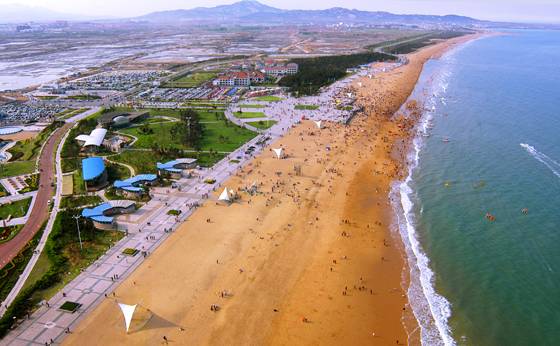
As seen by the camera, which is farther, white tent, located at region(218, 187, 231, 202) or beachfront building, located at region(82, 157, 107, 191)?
beachfront building, located at region(82, 157, 107, 191)

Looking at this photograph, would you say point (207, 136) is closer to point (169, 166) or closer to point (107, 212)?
point (169, 166)

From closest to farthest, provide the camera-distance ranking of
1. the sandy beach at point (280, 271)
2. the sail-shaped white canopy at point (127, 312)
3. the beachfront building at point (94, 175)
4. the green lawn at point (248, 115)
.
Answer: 1. the sail-shaped white canopy at point (127, 312)
2. the sandy beach at point (280, 271)
3. the beachfront building at point (94, 175)
4. the green lawn at point (248, 115)

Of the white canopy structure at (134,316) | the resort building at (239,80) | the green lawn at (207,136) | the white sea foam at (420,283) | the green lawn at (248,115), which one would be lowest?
the white sea foam at (420,283)

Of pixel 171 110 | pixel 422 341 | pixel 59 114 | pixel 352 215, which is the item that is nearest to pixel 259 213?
pixel 352 215

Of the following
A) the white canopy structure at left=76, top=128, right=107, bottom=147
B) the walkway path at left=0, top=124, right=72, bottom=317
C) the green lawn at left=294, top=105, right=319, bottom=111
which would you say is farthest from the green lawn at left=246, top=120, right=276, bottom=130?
the walkway path at left=0, top=124, right=72, bottom=317

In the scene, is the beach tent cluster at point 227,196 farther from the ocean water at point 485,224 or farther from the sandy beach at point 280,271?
the ocean water at point 485,224

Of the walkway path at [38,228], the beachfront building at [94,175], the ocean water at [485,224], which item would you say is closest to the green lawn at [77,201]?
the walkway path at [38,228]

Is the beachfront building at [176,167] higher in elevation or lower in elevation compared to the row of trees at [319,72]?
lower

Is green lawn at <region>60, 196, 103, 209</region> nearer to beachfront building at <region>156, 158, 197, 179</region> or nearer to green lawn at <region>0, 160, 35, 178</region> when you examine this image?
beachfront building at <region>156, 158, 197, 179</region>
